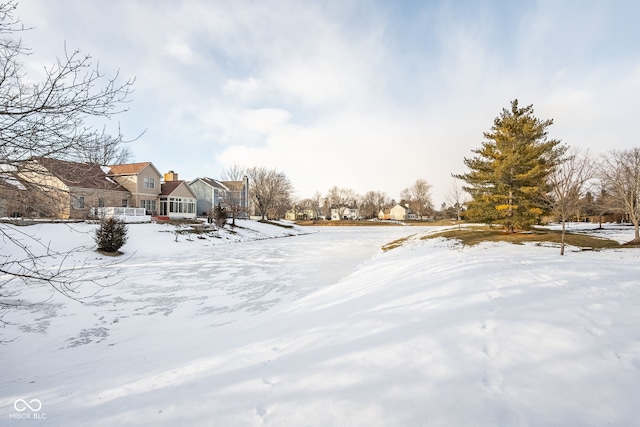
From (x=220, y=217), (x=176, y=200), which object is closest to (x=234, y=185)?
(x=176, y=200)

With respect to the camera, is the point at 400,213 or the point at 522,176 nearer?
the point at 522,176

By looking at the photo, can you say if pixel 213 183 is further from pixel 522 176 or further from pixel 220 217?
pixel 522 176

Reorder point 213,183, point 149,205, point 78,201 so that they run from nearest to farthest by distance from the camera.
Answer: point 78,201
point 149,205
point 213,183

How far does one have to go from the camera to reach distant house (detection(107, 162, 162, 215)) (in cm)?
3266

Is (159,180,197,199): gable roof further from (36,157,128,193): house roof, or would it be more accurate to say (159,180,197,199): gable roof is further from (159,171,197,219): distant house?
(36,157,128,193): house roof

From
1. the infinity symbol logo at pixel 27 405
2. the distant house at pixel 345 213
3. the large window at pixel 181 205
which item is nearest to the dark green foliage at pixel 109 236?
the infinity symbol logo at pixel 27 405

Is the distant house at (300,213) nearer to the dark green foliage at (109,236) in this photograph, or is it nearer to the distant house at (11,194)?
the dark green foliage at (109,236)

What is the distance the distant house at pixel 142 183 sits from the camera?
3266 cm

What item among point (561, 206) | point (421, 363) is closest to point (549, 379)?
point (421, 363)

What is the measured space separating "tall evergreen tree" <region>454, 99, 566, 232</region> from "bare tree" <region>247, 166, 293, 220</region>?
115 feet

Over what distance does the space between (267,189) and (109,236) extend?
117 ft

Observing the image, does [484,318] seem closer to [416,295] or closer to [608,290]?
[416,295]

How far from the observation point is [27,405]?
3225 millimetres

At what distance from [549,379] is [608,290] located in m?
4.02
